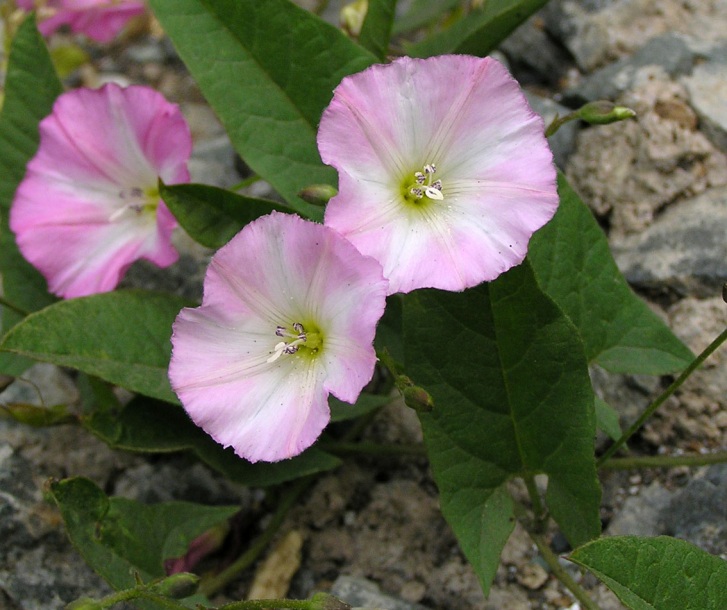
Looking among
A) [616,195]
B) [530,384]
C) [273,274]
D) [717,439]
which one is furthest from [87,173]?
[717,439]

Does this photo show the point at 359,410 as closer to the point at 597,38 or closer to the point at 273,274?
the point at 273,274

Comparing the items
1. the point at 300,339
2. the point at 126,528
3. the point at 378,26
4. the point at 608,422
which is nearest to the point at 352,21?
the point at 378,26

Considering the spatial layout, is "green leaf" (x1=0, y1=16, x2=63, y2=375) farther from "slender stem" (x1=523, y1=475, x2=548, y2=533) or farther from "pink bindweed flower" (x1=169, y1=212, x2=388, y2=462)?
"slender stem" (x1=523, y1=475, x2=548, y2=533)

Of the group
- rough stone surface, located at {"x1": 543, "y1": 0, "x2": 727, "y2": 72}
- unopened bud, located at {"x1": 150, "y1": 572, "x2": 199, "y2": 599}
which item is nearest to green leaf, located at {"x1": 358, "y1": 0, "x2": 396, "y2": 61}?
rough stone surface, located at {"x1": 543, "y1": 0, "x2": 727, "y2": 72}

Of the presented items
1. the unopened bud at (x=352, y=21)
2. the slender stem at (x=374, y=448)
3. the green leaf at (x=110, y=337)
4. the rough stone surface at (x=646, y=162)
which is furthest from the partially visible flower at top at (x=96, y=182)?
the rough stone surface at (x=646, y=162)

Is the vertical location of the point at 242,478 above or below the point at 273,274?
below

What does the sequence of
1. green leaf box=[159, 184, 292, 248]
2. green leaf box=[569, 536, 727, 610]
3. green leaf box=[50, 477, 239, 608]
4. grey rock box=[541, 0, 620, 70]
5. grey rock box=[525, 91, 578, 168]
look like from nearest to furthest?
green leaf box=[569, 536, 727, 610] < green leaf box=[50, 477, 239, 608] < green leaf box=[159, 184, 292, 248] < grey rock box=[525, 91, 578, 168] < grey rock box=[541, 0, 620, 70]

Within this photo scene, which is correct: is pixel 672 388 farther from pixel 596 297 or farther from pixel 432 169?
pixel 432 169
